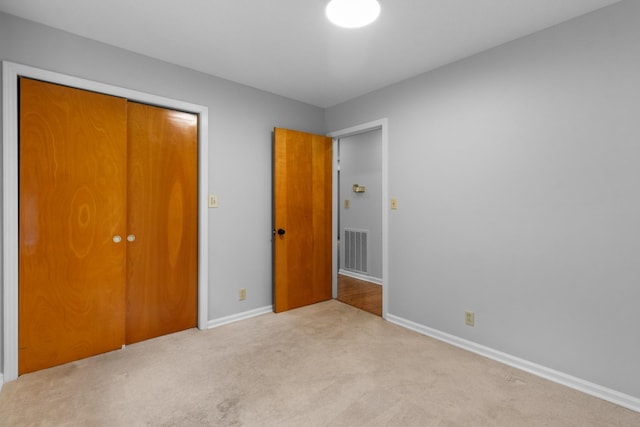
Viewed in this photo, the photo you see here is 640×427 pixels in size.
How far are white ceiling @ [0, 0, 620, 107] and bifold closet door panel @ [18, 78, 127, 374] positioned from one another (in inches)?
19.9

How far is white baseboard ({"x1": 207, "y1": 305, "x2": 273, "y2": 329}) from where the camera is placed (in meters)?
2.92

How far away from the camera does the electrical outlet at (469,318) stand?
2467 mm

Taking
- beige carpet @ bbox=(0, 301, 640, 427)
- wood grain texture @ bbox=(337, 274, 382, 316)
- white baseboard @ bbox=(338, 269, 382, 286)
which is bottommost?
beige carpet @ bbox=(0, 301, 640, 427)

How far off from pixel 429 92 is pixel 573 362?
7.57 feet

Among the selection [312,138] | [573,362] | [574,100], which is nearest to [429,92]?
[574,100]

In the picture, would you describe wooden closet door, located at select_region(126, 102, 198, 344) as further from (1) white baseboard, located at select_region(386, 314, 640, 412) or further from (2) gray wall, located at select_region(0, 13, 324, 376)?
(1) white baseboard, located at select_region(386, 314, 640, 412)

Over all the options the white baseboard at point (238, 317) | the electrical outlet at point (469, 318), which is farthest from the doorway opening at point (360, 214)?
the electrical outlet at point (469, 318)

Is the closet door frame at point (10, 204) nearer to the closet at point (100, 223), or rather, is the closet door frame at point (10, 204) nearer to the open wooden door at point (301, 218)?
the closet at point (100, 223)

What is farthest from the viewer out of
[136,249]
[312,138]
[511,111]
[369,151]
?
[369,151]

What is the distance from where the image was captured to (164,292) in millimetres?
2684

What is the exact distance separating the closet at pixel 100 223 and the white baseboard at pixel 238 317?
0.18 meters

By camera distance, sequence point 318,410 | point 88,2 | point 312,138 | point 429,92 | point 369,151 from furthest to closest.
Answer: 1. point 369,151
2. point 312,138
3. point 429,92
4. point 88,2
5. point 318,410

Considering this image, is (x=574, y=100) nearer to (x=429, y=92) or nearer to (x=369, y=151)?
(x=429, y=92)

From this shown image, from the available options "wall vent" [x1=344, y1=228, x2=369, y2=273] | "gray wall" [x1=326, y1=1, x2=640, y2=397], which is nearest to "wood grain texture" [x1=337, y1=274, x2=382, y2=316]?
"wall vent" [x1=344, y1=228, x2=369, y2=273]
